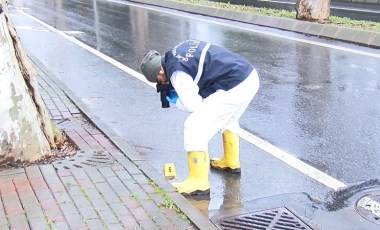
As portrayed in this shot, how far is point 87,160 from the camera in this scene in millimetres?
5000

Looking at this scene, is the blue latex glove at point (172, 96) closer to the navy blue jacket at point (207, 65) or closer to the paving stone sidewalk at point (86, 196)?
the navy blue jacket at point (207, 65)

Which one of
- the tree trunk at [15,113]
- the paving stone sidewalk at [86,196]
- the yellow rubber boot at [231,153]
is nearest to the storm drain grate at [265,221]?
the paving stone sidewalk at [86,196]

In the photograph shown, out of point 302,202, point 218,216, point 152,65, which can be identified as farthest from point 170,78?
point 302,202

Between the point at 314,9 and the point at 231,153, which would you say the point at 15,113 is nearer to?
the point at 231,153

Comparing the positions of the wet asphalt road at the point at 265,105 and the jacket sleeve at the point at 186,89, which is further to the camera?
the wet asphalt road at the point at 265,105

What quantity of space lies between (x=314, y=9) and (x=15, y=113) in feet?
37.2

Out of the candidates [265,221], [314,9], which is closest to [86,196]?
[265,221]

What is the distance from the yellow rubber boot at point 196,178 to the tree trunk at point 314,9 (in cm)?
1102

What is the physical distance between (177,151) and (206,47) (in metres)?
1.49

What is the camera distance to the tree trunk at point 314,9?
14.6m

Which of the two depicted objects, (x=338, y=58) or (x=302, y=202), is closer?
(x=302, y=202)

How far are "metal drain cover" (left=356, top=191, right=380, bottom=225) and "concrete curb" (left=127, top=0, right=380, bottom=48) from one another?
7.69 m

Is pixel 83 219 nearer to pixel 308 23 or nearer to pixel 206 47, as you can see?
pixel 206 47

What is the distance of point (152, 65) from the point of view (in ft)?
14.6
